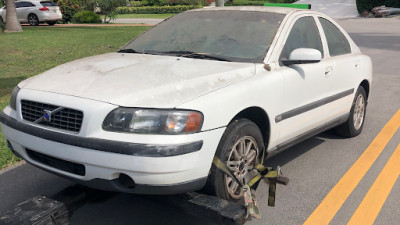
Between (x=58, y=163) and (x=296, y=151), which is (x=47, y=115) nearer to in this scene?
(x=58, y=163)

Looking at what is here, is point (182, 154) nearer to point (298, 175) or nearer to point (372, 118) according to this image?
point (298, 175)

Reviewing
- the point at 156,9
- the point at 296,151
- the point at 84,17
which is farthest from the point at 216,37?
the point at 156,9

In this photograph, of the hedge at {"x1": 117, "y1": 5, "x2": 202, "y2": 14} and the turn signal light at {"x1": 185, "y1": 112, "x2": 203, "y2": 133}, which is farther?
the hedge at {"x1": 117, "y1": 5, "x2": 202, "y2": 14}

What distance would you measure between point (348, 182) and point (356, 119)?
159cm

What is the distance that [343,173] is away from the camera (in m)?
4.54

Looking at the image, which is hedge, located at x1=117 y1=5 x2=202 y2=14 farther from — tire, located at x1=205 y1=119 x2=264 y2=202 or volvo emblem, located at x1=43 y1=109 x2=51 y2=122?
volvo emblem, located at x1=43 y1=109 x2=51 y2=122

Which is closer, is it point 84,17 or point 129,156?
point 129,156

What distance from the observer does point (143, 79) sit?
10.9 feet

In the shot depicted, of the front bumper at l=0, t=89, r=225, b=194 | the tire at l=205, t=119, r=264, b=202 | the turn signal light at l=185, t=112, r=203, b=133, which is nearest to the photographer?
the front bumper at l=0, t=89, r=225, b=194

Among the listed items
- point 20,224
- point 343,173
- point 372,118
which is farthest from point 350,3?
point 20,224

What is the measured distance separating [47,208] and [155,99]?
101 cm

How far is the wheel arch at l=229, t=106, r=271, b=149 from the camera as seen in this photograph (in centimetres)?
366

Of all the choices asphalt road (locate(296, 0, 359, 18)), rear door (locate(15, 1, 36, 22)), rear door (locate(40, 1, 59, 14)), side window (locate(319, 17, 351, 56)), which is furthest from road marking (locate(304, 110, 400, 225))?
asphalt road (locate(296, 0, 359, 18))

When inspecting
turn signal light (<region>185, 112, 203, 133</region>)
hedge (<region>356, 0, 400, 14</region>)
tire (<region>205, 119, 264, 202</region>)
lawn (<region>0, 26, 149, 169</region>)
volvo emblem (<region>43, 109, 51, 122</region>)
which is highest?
volvo emblem (<region>43, 109, 51, 122</region>)
